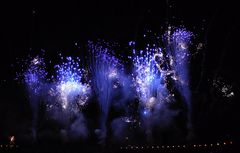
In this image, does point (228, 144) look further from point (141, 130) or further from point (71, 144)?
point (71, 144)

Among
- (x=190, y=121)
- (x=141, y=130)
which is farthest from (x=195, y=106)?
(x=141, y=130)

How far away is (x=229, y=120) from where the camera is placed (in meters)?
50.8

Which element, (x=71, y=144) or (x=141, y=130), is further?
(x=71, y=144)

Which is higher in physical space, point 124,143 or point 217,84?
point 217,84

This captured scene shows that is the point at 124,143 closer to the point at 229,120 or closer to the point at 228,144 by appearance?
the point at 229,120

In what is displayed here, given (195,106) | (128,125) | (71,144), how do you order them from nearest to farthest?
(195,106)
(128,125)
(71,144)

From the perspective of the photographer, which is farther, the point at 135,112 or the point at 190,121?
the point at 135,112

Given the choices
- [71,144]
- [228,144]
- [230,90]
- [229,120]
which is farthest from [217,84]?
[71,144]

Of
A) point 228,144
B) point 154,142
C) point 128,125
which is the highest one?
point 128,125

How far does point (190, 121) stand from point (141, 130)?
408 inches

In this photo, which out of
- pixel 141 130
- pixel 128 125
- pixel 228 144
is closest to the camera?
pixel 228 144

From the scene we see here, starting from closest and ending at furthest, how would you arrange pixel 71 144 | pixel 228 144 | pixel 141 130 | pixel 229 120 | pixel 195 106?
pixel 228 144 < pixel 229 120 < pixel 195 106 < pixel 141 130 < pixel 71 144

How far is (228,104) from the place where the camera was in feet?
170

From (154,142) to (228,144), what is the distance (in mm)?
28000
